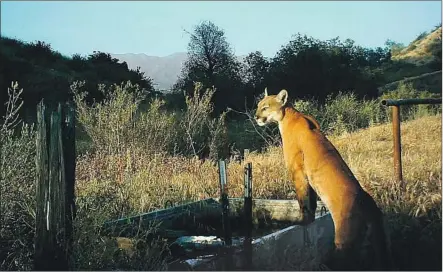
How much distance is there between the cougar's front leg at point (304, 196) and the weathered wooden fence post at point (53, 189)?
6.93ft

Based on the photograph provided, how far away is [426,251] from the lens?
5121mm

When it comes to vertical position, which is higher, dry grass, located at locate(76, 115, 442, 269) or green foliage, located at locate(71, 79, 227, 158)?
green foliage, located at locate(71, 79, 227, 158)

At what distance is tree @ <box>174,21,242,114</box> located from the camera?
272 inches

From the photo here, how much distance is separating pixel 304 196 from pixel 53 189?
2.31m

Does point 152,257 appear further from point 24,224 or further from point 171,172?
point 171,172

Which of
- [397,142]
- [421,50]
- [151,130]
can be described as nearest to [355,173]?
[397,142]

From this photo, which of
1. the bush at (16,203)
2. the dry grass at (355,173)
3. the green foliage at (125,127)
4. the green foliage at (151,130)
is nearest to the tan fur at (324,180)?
the dry grass at (355,173)

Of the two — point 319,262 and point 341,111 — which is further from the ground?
point 341,111

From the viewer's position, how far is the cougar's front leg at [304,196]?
521 centimetres

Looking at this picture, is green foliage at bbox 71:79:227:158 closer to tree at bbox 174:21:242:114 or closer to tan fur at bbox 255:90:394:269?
tree at bbox 174:21:242:114

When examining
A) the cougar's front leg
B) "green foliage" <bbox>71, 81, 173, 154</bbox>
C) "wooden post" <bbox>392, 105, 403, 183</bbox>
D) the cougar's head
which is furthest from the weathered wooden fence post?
"green foliage" <bbox>71, 81, 173, 154</bbox>

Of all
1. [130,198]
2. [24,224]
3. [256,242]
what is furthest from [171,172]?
[256,242]

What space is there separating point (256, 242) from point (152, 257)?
97 centimetres

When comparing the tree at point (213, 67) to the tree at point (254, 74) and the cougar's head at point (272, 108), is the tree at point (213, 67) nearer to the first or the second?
the tree at point (254, 74)
